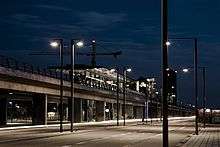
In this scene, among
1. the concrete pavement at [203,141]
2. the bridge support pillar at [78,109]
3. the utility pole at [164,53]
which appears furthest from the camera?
the bridge support pillar at [78,109]

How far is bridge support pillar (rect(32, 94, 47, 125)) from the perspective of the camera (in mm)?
86875

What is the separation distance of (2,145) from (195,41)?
68.2ft

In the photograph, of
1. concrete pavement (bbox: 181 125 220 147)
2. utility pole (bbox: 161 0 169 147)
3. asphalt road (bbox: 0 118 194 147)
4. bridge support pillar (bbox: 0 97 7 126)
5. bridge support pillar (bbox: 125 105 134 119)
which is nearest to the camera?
utility pole (bbox: 161 0 169 147)

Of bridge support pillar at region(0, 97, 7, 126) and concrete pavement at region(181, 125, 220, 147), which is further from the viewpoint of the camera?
bridge support pillar at region(0, 97, 7, 126)

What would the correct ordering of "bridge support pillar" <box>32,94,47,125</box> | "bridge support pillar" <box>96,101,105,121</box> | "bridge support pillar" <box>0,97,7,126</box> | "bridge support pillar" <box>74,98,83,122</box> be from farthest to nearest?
"bridge support pillar" <box>96,101,105,121</box>, "bridge support pillar" <box>74,98,83,122</box>, "bridge support pillar" <box>0,97,7,126</box>, "bridge support pillar" <box>32,94,47,125</box>

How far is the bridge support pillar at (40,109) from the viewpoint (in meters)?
86.9

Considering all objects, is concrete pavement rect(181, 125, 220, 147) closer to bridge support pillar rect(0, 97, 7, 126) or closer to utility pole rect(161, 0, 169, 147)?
utility pole rect(161, 0, 169, 147)

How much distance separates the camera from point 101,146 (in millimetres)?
32562

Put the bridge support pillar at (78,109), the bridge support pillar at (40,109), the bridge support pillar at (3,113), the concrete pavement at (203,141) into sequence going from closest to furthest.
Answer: the concrete pavement at (203,141) < the bridge support pillar at (40,109) < the bridge support pillar at (3,113) < the bridge support pillar at (78,109)

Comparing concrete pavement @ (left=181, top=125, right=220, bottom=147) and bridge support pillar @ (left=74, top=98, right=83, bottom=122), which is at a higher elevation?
bridge support pillar @ (left=74, top=98, right=83, bottom=122)

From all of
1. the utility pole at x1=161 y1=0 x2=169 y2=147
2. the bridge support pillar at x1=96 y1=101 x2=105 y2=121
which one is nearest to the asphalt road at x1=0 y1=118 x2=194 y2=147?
the utility pole at x1=161 y1=0 x2=169 y2=147

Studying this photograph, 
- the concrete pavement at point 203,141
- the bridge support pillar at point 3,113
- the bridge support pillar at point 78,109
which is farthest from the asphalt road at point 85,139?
the bridge support pillar at point 78,109

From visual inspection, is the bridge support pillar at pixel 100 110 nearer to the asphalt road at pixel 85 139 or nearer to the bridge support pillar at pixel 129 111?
the bridge support pillar at pixel 129 111

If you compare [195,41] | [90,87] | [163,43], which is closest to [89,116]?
[90,87]
